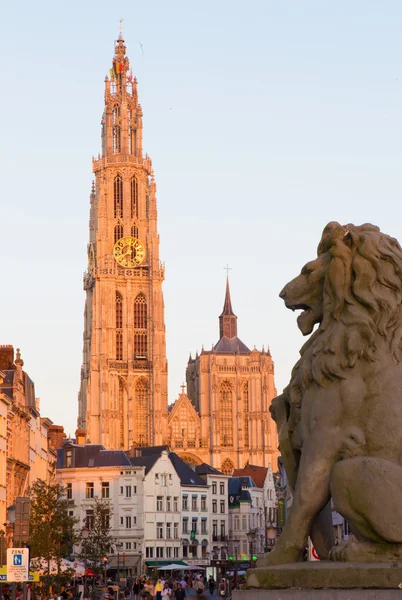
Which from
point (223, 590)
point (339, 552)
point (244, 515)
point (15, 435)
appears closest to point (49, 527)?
point (223, 590)

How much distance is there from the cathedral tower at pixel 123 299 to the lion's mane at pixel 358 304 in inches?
4027

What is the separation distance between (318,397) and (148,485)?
3078 inches

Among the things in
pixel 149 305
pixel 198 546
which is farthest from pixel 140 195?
pixel 198 546

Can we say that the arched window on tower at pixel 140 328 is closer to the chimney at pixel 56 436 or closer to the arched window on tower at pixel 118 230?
the arched window on tower at pixel 118 230

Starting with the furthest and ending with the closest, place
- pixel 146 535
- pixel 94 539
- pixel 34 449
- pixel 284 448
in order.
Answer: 1. pixel 146 535
2. pixel 34 449
3. pixel 94 539
4. pixel 284 448

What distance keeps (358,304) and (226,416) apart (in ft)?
388

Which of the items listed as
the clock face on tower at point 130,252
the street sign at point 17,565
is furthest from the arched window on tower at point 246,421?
the street sign at point 17,565

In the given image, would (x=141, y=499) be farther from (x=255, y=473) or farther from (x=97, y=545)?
(x=255, y=473)

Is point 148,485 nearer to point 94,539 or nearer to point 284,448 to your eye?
point 94,539

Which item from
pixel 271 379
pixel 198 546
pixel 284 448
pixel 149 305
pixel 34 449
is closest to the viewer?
pixel 284 448

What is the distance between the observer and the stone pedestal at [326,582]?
5.11 m

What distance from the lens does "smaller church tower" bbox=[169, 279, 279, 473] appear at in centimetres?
12094

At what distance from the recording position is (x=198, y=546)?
9019 cm

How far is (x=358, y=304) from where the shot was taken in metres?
5.47
